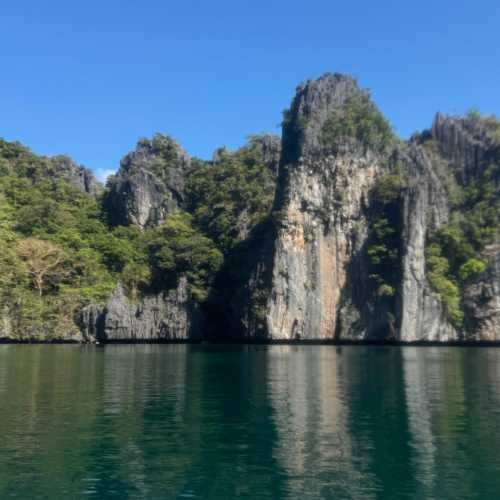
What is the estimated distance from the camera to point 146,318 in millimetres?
66625

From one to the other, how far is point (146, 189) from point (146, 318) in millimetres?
25112

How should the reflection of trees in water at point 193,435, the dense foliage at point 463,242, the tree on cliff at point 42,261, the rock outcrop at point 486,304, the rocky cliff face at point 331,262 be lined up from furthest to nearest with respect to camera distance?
the tree on cliff at point 42,261, the dense foliage at point 463,242, the rock outcrop at point 486,304, the rocky cliff face at point 331,262, the reflection of trees in water at point 193,435

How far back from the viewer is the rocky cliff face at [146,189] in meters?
85.2

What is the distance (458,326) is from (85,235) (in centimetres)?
4653

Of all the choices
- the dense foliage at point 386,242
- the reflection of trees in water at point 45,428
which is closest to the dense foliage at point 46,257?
the dense foliage at point 386,242

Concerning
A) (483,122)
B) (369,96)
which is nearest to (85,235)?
(369,96)

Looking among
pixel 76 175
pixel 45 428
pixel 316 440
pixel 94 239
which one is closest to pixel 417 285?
pixel 94 239

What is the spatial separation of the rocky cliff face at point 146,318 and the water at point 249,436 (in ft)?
112

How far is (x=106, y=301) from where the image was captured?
6512cm

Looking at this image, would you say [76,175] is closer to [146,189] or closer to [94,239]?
[146,189]

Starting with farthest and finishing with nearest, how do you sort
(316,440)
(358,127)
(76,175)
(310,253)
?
(76,175) < (358,127) < (310,253) < (316,440)

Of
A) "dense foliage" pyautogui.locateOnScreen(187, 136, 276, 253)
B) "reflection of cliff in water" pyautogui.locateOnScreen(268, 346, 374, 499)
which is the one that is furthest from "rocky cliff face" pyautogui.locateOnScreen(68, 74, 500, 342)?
"reflection of cliff in water" pyautogui.locateOnScreen(268, 346, 374, 499)

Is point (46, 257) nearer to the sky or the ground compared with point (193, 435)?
nearer to the sky

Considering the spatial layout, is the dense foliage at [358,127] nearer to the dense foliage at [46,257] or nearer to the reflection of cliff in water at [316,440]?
the dense foliage at [46,257]
